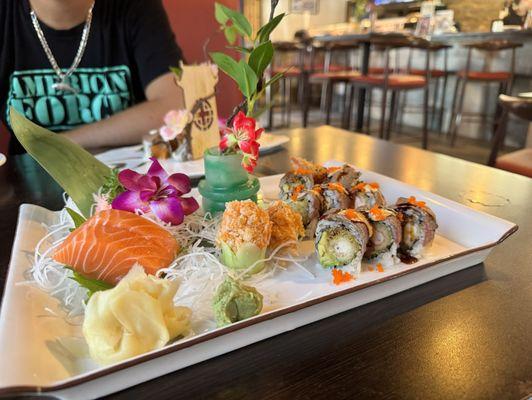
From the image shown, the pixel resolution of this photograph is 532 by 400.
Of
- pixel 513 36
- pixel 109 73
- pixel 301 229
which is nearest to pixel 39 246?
pixel 301 229

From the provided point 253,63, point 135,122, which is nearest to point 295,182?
point 253,63

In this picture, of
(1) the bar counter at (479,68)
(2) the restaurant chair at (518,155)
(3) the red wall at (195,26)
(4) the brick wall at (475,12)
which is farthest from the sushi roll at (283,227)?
(4) the brick wall at (475,12)

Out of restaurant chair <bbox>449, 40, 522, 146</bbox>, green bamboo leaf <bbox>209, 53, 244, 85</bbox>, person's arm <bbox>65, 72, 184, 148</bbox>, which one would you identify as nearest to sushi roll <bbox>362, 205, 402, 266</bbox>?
green bamboo leaf <bbox>209, 53, 244, 85</bbox>

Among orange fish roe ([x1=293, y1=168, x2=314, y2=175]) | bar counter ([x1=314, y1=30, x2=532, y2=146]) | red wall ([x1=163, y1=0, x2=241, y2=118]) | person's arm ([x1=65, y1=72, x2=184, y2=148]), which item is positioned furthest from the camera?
bar counter ([x1=314, y1=30, x2=532, y2=146])

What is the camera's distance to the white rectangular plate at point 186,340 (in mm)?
414

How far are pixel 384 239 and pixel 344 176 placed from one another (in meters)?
0.27

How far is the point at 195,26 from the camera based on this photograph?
101 inches

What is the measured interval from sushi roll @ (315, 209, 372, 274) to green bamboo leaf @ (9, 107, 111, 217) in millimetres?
458

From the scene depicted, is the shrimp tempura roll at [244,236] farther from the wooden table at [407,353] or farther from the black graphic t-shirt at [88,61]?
the black graphic t-shirt at [88,61]

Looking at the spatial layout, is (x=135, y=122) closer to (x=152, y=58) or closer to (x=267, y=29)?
(x=152, y=58)

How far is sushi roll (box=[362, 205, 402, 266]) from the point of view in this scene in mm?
Answer: 650

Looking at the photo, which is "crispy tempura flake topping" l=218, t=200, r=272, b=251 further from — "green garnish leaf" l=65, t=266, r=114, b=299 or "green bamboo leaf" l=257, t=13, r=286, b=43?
"green bamboo leaf" l=257, t=13, r=286, b=43

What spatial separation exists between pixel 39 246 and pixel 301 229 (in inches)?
17.7

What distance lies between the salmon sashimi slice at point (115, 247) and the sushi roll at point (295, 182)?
291 mm
